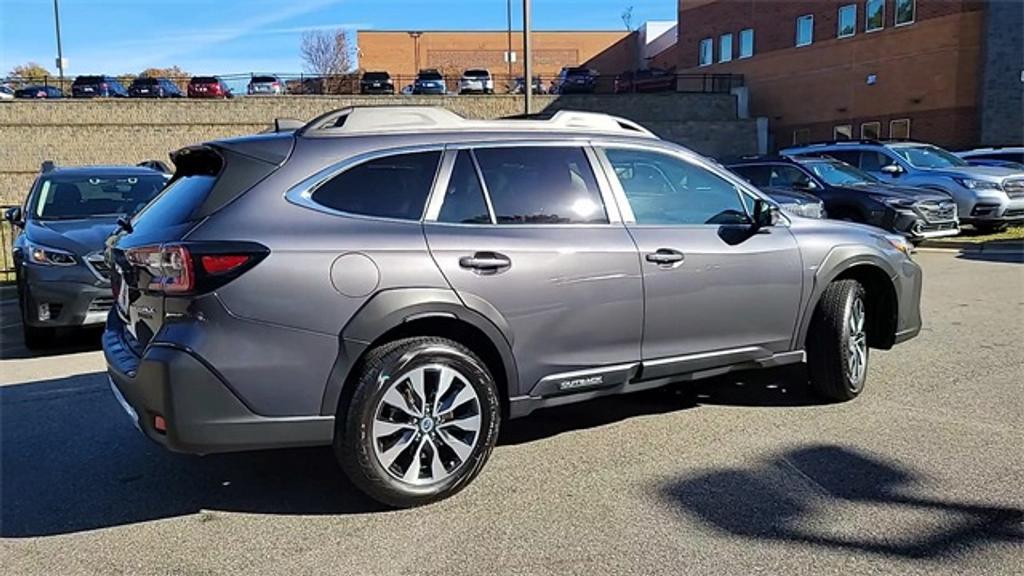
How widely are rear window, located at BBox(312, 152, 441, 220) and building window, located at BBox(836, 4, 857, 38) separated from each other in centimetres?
3648

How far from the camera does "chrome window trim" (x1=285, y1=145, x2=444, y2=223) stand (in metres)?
3.67

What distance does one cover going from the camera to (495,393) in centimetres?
398

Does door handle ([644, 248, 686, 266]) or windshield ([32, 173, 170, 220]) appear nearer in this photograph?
door handle ([644, 248, 686, 266])

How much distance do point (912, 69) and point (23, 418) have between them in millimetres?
34334

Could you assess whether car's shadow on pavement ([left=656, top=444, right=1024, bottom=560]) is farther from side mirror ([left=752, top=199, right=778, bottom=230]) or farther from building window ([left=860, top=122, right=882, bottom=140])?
building window ([left=860, top=122, right=882, bottom=140])

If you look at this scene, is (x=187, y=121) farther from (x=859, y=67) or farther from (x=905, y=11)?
(x=905, y=11)

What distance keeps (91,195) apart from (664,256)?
672 centimetres

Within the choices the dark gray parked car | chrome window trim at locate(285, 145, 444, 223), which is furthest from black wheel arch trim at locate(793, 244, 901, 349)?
the dark gray parked car

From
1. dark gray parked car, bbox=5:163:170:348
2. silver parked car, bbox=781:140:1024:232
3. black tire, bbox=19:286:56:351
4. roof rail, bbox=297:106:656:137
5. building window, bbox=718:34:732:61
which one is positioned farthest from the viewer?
building window, bbox=718:34:732:61

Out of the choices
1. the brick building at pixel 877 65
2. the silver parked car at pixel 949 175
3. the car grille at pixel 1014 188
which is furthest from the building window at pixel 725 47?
the car grille at pixel 1014 188

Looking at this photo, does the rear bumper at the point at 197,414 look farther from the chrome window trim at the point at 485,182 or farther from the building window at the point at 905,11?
the building window at the point at 905,11

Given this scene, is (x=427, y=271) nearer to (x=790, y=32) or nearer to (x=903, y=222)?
(x=903, y=222)

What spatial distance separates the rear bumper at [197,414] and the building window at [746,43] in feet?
142

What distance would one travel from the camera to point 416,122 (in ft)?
13.7
